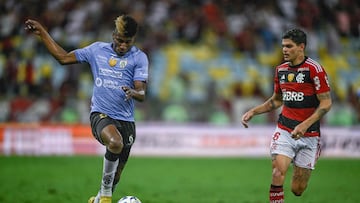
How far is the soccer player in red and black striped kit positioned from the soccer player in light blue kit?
1652mm

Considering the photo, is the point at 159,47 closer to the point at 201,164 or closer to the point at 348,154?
the point at 201,164

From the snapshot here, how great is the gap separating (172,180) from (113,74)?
20.6 feet

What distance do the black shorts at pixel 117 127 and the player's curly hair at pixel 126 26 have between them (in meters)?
1.17

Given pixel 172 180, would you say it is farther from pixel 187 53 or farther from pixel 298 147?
pixel 187 53

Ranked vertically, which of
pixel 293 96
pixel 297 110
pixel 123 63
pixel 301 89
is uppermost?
pixel 123 63

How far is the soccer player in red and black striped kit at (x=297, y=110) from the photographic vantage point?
8.68m

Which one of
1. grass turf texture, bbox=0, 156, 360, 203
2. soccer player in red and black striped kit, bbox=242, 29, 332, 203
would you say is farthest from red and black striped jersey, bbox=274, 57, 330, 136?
grass turf texture, bbox=0, 156, 360, 203

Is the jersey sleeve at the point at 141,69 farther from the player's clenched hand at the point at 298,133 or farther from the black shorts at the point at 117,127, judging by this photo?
the player's clenched hand at the point at 298,133

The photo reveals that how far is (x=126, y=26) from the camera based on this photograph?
8859 mm

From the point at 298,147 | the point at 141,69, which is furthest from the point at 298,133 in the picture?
the point at 141,69

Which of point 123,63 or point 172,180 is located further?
point 172,180

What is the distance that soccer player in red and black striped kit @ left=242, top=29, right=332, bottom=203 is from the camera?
A: 8680mm

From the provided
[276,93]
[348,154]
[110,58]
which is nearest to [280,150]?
[276,93]

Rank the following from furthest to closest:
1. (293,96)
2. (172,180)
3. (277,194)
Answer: (172,180) < (293,96) < (277,194)
